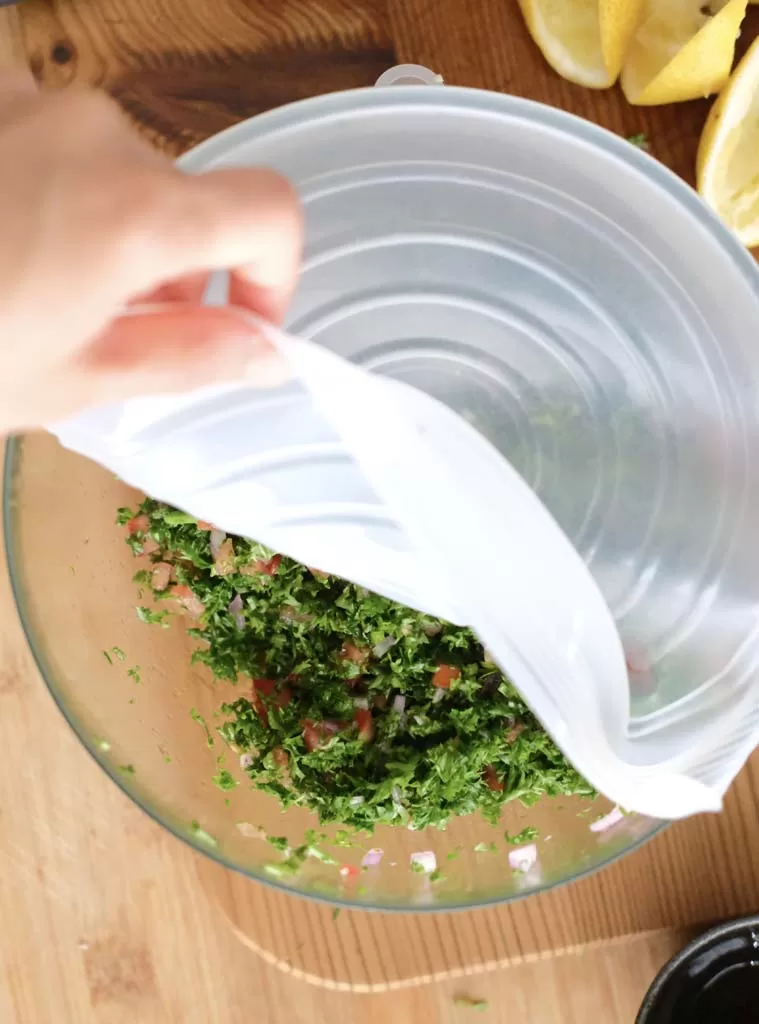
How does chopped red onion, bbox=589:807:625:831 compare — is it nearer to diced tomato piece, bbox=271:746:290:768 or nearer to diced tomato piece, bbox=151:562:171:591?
diced tomato piece, bbox=271:746:290:768

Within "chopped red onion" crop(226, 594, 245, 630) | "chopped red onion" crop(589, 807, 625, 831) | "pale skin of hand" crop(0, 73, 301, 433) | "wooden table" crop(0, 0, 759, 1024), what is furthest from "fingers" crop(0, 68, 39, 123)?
"chopped red onion" crop(589, 807, 625, 831)

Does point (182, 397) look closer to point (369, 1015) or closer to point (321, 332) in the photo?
point (321, 332)

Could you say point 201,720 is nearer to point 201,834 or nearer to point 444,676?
point 201,834

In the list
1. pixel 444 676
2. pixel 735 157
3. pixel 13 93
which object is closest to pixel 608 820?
pixel 444 676

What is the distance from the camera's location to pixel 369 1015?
76cm

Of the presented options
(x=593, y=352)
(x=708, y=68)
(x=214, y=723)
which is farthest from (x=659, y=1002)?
(x=708, y=68)

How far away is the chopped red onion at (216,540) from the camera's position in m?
0.69

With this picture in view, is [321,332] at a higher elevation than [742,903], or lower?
higher

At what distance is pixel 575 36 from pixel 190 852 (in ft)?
2.39

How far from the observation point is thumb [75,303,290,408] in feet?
1.17

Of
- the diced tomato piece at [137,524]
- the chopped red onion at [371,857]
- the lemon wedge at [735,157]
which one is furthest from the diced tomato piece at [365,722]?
the lemon wedge at [735,157]

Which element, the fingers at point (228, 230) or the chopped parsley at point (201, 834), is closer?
the fingers at point (228, 230)

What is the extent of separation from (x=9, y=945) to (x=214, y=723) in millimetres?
293

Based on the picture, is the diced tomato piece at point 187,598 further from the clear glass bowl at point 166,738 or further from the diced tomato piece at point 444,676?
the diced tomato piece at point 444,676
